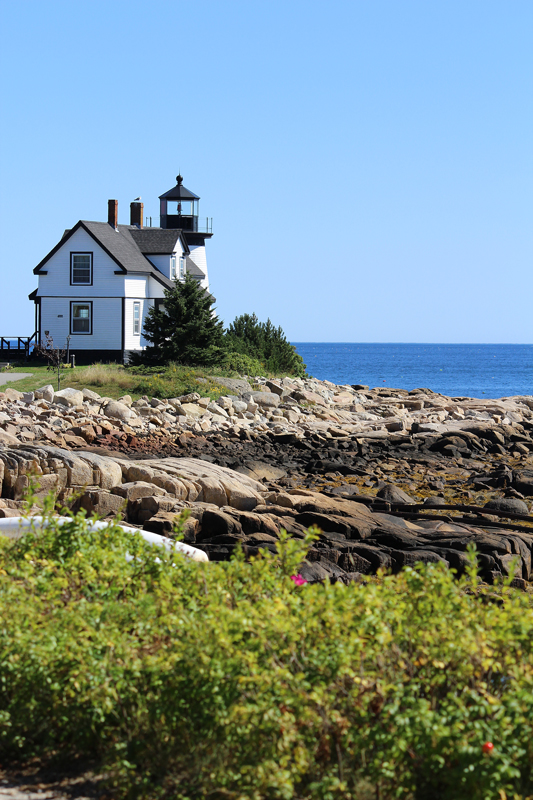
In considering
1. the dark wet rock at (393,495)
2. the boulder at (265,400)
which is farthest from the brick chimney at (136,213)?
the dark wet rock at (393,495)

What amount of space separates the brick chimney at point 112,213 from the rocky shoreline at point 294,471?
14.3m

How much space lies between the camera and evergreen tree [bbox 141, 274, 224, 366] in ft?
106

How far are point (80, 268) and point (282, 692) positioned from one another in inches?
1504

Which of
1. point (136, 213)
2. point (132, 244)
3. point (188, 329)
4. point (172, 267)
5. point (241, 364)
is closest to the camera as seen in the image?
point (188, 329)

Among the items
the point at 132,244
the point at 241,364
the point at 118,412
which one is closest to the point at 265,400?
the point at 241,364

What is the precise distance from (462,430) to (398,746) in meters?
25.0

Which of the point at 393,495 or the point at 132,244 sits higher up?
the point at 132,244

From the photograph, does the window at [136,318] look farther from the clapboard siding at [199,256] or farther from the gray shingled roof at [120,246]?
the clapboard siding at [199,256]

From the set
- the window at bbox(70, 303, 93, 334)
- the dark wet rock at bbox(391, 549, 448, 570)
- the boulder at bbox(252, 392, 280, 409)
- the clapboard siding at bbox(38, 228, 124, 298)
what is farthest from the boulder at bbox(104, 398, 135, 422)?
the window at bbox(70, 303, 93, 334)

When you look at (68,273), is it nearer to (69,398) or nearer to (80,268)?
(80,268)

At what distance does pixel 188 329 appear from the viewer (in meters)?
32.1

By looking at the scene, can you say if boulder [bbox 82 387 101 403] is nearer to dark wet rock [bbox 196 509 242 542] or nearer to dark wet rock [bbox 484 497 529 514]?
dark wet rock [bbox 484 497 529 514]

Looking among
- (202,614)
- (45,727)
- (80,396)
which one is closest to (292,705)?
(202,614)

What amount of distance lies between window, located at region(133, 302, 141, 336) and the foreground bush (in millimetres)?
36544
